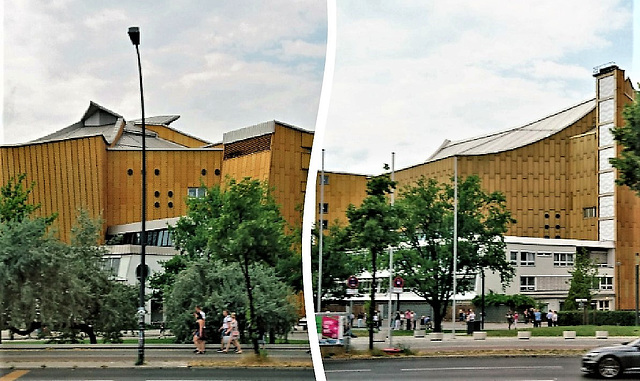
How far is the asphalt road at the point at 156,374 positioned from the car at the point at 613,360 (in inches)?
84.9

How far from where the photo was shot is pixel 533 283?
4164 mm

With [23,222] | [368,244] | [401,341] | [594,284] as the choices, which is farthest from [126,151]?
[594,284]

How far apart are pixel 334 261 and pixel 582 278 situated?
5.15 feet

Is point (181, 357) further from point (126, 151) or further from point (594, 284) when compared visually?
point (594, 284)

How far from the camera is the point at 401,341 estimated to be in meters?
4.51

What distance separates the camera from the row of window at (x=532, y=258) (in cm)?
416

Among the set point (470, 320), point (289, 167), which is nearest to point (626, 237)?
point (470, 320)

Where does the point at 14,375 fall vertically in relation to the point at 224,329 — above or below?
below

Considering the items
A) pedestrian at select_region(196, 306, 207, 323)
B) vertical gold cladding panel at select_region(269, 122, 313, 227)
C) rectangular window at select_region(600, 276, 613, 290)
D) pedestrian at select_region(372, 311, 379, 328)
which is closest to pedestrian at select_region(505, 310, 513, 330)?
rectangular window at select_region(600, 276, 613, 290)

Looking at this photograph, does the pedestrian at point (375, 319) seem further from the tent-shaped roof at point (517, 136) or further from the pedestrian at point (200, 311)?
the pedestrian at point (200, 311)

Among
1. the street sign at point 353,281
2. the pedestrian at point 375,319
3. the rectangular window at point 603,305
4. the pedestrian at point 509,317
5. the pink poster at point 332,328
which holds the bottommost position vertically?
the pink poster at point 332,328

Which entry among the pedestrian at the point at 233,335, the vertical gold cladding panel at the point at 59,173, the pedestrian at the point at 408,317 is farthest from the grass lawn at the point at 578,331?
the vertical gold cladding panel at the point at 59,173

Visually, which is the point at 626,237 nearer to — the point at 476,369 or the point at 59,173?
the point at 476,369

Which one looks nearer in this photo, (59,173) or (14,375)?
(14,375)
